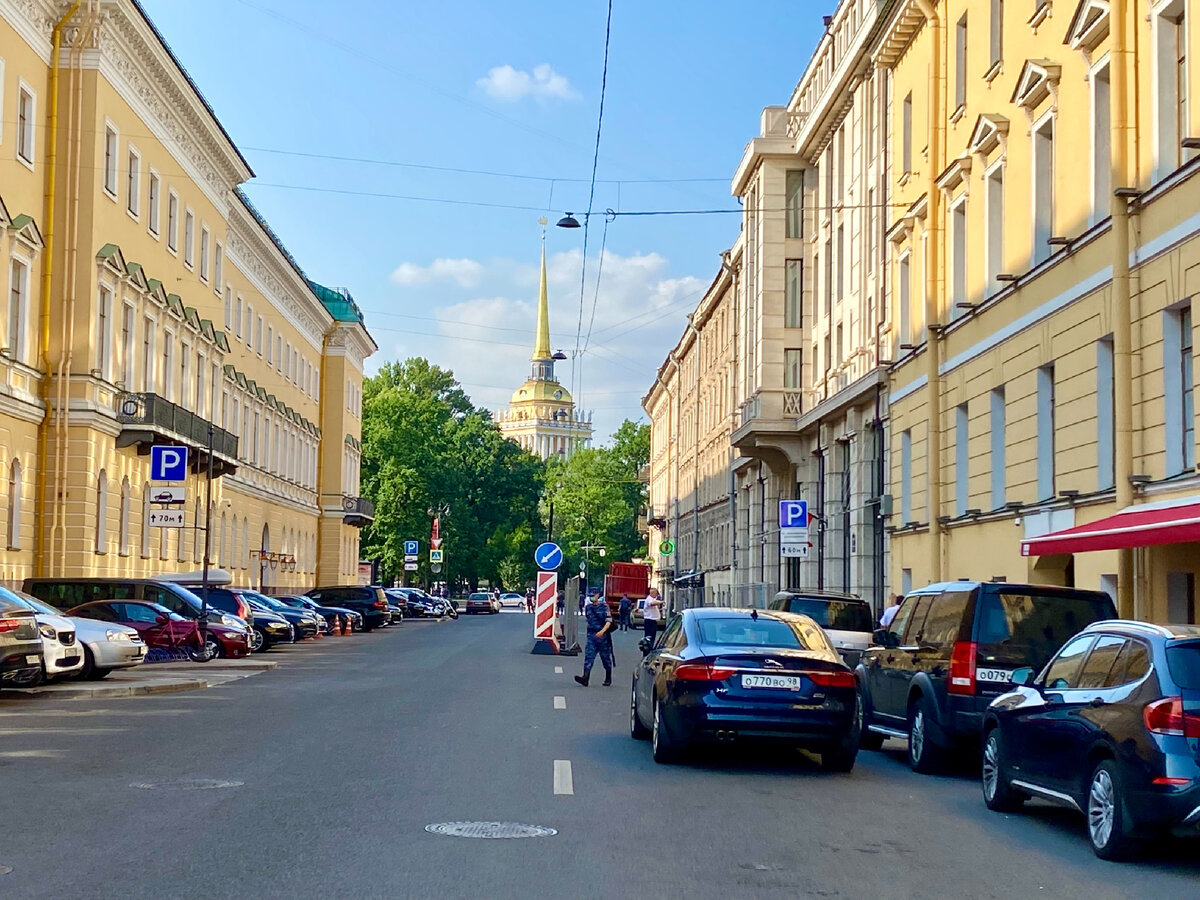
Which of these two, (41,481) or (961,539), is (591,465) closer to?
(41,481)

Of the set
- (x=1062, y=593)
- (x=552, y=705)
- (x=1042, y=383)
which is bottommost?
(x=552, y=705)

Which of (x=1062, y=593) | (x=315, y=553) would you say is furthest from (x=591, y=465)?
(x=1062, y=593)

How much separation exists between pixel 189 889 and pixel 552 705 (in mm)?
13093

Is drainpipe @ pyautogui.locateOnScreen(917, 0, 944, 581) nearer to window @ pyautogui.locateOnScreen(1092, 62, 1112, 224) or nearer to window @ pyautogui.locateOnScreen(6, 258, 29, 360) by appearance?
window @ pyautogui.locateOnScreen(1092, 62, 1112, 224)

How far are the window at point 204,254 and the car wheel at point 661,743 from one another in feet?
131

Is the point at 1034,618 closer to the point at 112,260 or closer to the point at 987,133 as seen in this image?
the point at 987,133

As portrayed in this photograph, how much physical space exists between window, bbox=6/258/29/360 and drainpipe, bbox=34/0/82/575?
1.06 metres

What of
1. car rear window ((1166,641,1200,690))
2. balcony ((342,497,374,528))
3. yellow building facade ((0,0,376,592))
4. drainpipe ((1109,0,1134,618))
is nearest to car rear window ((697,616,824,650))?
car rear window ((1166,641,1200,690))

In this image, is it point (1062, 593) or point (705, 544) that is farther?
point (705, 544)

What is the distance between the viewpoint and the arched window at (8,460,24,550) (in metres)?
34.5

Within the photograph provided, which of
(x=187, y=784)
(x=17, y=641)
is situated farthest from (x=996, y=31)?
(x=187, y=784)

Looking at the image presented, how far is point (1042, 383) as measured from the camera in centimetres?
2356

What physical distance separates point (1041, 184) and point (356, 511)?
61.8m

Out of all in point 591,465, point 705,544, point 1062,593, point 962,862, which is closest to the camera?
point 962,862
